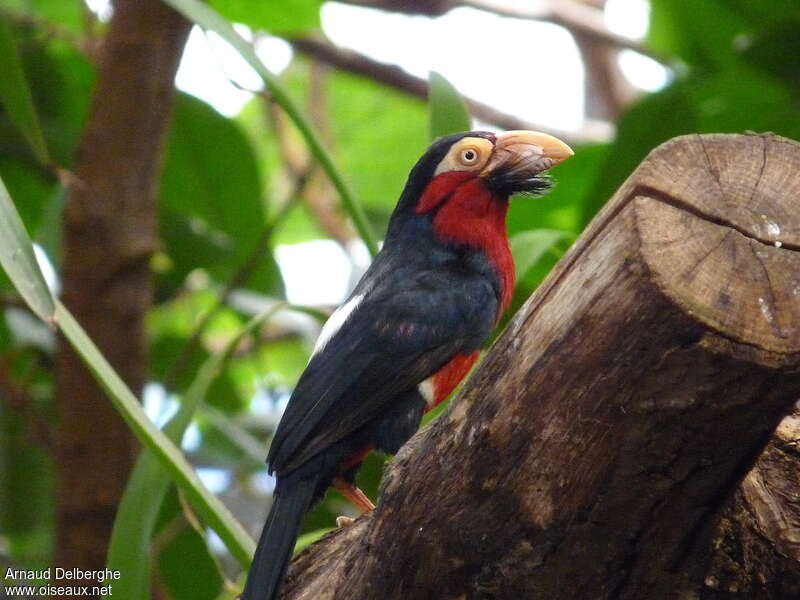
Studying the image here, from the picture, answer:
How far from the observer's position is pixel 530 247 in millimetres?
3361

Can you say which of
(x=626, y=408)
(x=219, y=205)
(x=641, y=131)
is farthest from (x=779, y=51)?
(x=626, y=408)

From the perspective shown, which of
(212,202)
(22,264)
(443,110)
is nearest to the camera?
(22,264)

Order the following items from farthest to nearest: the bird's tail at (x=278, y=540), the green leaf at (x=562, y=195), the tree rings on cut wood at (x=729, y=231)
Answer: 1. the green leaf at (x=562, y=195)
2. the bird's tail at (x=278, y=540)
3. the tree rings on cut wood at (x=729, y=231)

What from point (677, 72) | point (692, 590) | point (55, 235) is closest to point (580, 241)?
point (692, 590)

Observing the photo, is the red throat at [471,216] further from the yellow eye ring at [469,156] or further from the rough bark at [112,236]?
the rough bark at [112,236]

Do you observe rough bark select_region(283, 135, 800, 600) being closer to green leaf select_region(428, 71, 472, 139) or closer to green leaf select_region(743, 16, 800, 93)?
green leaf select_region(428, 71, 472, 139)

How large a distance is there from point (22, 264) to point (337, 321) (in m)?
1.04

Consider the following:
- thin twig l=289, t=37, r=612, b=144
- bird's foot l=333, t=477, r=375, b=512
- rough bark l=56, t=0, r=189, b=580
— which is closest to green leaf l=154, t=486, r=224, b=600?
rough bark l=56, t=0, r=189, b=580

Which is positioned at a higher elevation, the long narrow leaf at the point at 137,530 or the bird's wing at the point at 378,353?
the bird's wing at the point at 378,353

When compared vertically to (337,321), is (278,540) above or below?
below

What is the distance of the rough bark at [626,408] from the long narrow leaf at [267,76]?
1226 millimetres

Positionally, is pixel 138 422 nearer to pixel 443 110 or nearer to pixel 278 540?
pixel 278 540

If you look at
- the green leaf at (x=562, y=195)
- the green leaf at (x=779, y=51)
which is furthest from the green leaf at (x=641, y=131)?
the green leaf at (x=779, y=51)

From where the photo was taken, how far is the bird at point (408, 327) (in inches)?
112
